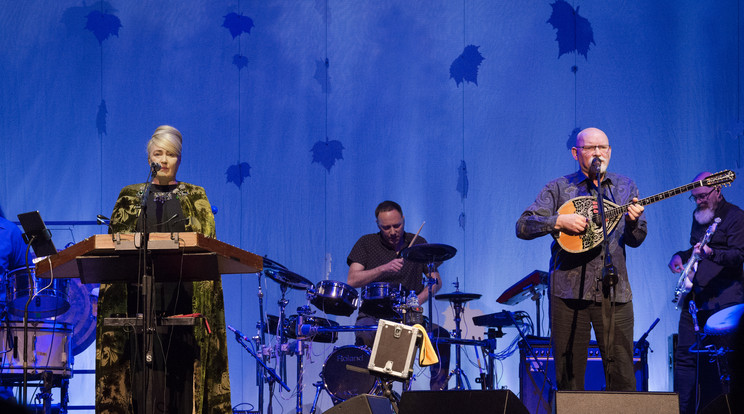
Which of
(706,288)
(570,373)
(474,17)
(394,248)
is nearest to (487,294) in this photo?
(394,248)

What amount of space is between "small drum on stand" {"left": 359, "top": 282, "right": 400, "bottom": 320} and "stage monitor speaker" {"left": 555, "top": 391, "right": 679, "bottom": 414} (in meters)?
2.72

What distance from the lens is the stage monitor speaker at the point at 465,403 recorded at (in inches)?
128

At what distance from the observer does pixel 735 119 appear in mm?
7137

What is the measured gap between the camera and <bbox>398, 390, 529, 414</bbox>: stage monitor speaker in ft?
10.6

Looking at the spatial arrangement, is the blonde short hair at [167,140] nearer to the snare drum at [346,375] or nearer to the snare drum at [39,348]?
the snare drum at [39,348]

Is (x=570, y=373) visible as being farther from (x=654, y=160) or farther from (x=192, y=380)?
(x=654, y=160)

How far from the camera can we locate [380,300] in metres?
6.18

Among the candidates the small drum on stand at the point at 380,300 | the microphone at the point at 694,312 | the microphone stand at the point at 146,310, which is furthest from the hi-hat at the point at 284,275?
the microphone at the point at 694,312

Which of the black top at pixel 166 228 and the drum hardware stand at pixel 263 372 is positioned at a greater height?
the black top at pixel 166 228

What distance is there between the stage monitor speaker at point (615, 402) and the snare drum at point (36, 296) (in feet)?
11.1

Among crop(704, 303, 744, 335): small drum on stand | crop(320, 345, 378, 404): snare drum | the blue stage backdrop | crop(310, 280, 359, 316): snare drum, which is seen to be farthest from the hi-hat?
crop(704, 303, 744, 335): small drum on stand

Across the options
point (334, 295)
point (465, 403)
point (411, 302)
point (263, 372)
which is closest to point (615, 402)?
point (465, 403)

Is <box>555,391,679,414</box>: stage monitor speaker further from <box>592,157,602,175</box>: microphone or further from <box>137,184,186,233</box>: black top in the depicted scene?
<box>137,184,186,233</box>: black top

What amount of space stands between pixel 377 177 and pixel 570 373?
366cm
